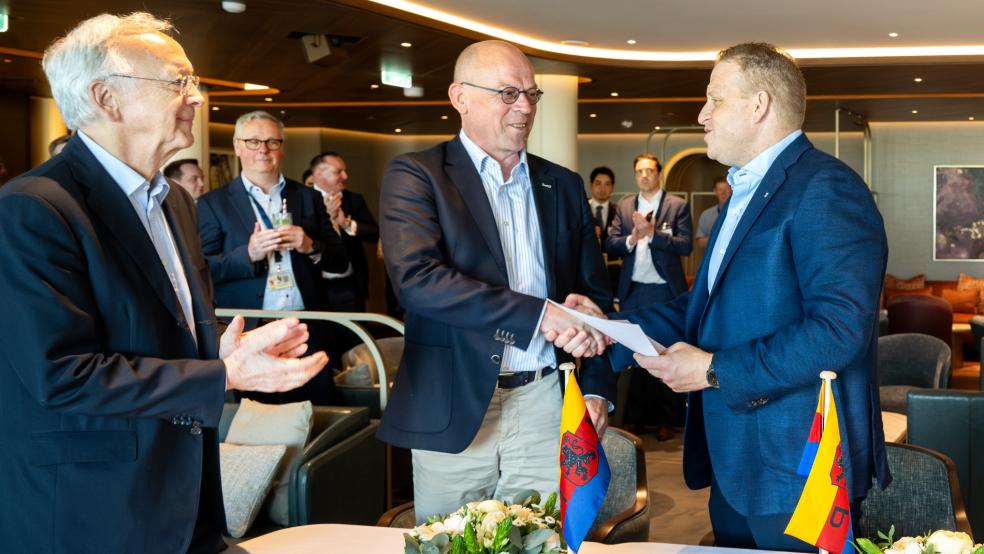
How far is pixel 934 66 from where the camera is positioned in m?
9.80

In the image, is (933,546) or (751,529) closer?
(933,546)

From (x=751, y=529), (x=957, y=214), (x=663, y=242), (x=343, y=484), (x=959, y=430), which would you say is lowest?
(x=343, y=484)

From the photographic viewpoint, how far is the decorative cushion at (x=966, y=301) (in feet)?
45.0

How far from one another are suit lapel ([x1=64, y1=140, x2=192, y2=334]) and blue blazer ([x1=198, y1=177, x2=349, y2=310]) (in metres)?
2.43

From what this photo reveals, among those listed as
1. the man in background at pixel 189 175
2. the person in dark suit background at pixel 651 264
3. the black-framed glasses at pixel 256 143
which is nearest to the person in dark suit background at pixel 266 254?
the black-framed glasses at pixel 256 143

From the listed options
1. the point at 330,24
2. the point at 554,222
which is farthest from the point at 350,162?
the point at 554,222

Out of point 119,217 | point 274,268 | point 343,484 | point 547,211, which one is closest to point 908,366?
point 343,484

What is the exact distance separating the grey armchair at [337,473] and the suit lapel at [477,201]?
1.48 metres

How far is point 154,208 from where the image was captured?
80.3 inches

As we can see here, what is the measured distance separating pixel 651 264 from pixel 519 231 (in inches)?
194

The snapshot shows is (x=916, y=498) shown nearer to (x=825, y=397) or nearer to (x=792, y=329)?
(x=792, y=329)

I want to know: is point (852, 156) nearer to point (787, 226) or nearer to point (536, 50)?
point (536, 50)

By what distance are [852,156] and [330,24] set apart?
33.0 feet

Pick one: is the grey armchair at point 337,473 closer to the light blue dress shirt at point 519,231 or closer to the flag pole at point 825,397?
the light blue dress shirt at point 519,231
